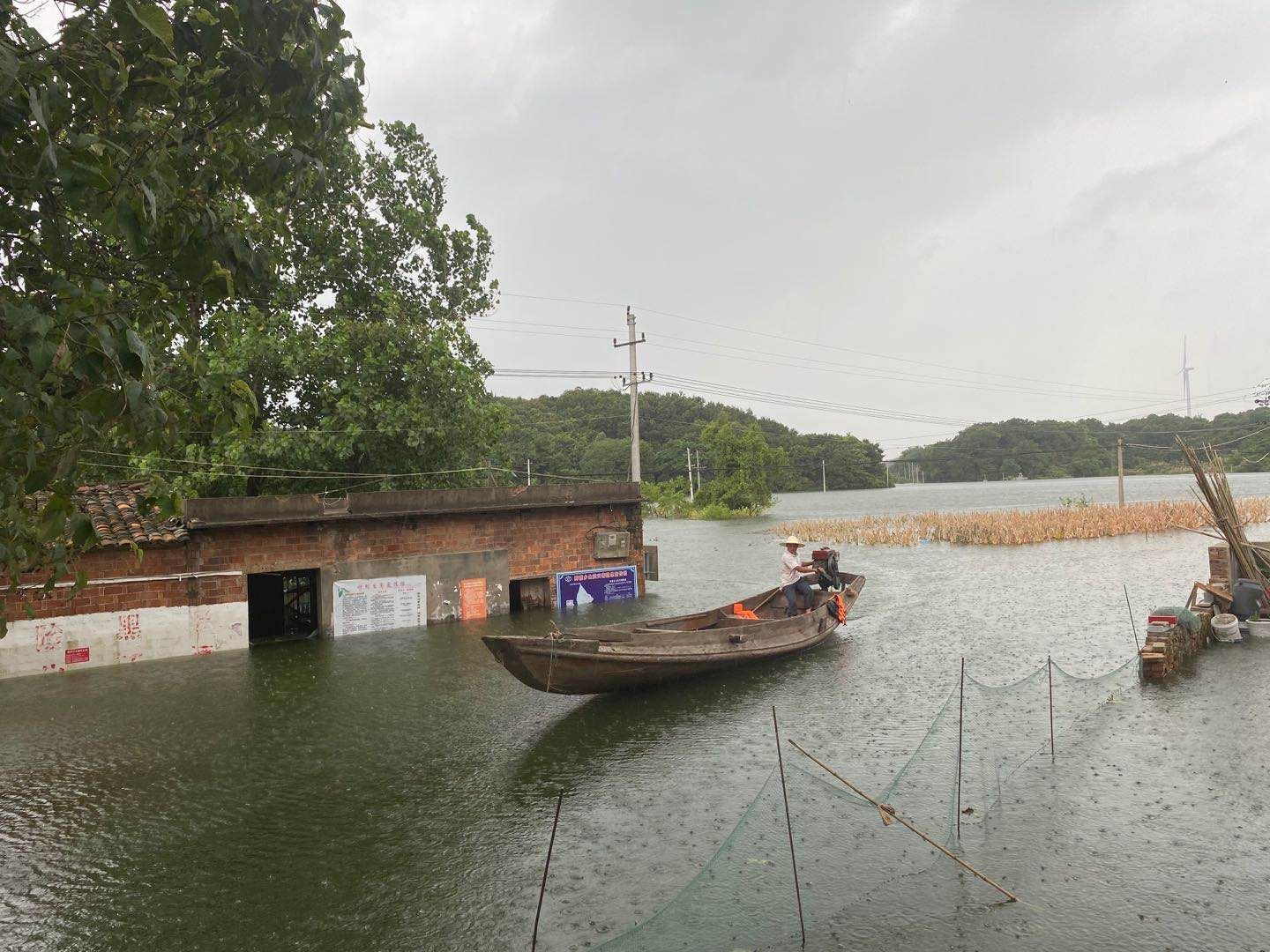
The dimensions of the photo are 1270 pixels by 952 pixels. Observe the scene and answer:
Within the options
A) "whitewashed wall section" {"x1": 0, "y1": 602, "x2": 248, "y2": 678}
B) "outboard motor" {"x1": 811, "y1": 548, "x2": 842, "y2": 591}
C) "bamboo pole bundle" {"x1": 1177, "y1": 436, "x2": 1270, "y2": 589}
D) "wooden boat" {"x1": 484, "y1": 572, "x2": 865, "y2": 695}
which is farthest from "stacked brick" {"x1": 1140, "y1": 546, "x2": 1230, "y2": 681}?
"whitewashed wall section" {"x1": 0, "y1": 602, "x2": 248, "y2": 678}

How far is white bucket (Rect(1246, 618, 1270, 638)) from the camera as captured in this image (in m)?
14.0

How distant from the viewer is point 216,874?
22.5 ft

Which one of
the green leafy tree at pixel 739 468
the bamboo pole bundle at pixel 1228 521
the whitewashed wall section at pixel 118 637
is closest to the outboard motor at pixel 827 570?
the bamboo pole bundle at pixel 1228 521

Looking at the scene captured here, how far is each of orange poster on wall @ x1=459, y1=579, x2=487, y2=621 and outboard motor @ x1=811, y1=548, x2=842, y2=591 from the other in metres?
7.78

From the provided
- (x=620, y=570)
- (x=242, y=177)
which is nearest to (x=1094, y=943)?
(x=242, y=177)

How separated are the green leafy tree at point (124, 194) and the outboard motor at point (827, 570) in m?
13.9

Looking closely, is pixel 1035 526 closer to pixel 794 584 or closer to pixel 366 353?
pixel 794 584

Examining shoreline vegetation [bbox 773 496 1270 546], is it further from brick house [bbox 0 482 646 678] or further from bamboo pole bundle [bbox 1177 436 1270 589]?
bamboo pole bundle [bbox 1177 436 1270 589]

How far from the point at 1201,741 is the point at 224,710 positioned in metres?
12.9

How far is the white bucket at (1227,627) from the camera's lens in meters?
13.8

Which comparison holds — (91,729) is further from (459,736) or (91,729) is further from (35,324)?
(35,324)

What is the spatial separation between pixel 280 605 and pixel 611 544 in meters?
8.37

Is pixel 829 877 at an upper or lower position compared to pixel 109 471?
lower

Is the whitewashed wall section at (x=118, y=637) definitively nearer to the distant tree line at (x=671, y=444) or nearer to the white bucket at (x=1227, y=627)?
the white bucket at (x=1227, y=627)
